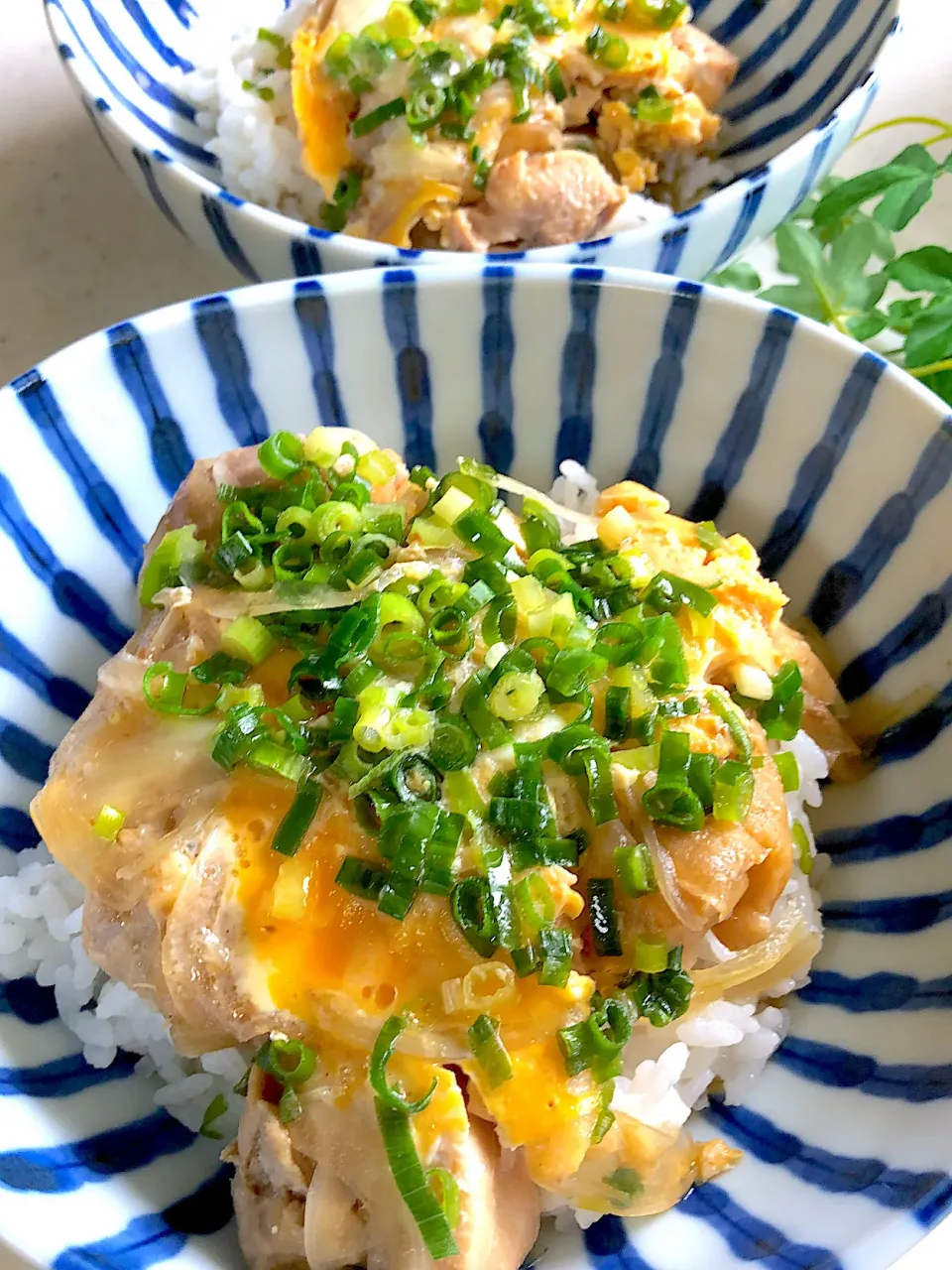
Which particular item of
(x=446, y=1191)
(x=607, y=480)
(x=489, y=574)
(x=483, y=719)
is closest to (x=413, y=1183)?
(x=446, y=1191)

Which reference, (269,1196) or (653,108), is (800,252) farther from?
(269,1196)

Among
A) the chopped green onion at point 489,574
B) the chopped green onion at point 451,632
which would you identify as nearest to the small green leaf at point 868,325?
the chopped green onion at point 489,574

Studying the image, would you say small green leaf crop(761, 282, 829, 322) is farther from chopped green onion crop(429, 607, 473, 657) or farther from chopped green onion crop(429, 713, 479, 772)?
chopped green onion crop(429, 713, 479, 772)

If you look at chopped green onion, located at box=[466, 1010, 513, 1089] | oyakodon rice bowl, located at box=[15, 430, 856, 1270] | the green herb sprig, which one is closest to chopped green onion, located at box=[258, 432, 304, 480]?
oyakodon rice bowl, located at box=[15, 430, 856, 1270]

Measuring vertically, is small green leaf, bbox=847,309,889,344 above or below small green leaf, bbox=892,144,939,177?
below

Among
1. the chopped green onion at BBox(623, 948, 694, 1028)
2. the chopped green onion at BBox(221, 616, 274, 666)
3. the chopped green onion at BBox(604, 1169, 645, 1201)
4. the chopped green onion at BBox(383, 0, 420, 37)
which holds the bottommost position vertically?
the chopped green onion at BBox(604, 1169, 645, 1201)

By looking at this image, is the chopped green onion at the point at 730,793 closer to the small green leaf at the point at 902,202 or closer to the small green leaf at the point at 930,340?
the small green leaf at the point at 930,340
